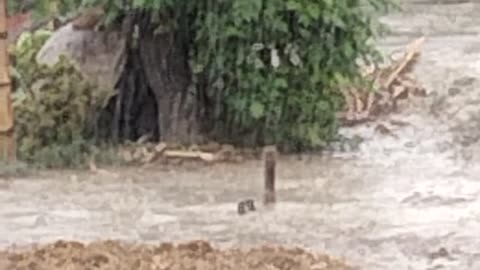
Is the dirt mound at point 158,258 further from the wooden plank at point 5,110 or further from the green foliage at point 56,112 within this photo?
the green foliage at point 56,112

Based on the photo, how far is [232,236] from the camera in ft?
30.2

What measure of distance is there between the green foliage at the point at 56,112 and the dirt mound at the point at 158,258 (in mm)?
3733

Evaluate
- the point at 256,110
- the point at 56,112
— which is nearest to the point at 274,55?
the point at 256,110

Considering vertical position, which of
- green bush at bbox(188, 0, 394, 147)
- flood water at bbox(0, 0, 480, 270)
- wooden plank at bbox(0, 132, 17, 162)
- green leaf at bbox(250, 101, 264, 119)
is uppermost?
green bush at bbox(188, 0, 394, 147)

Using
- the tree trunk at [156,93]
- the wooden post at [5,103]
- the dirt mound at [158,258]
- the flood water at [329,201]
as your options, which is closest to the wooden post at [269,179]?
the flood water at [329,201]

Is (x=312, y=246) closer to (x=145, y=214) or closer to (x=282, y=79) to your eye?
(x=145, y=214)

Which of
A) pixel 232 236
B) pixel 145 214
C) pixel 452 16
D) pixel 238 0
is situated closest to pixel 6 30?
pixel 238 0

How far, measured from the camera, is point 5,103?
39.5 feet

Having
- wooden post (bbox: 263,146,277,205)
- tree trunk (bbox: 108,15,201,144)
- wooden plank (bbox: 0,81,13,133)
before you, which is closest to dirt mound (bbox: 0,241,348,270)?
wooden post (bbox: 263,146,277,205)

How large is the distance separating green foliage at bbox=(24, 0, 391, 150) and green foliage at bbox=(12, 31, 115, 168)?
28.7 inches

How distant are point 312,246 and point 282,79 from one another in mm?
3217

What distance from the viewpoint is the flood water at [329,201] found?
9.09m

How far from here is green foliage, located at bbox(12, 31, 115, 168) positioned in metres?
12.3

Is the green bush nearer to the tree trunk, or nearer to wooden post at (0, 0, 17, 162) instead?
the tree trunk
